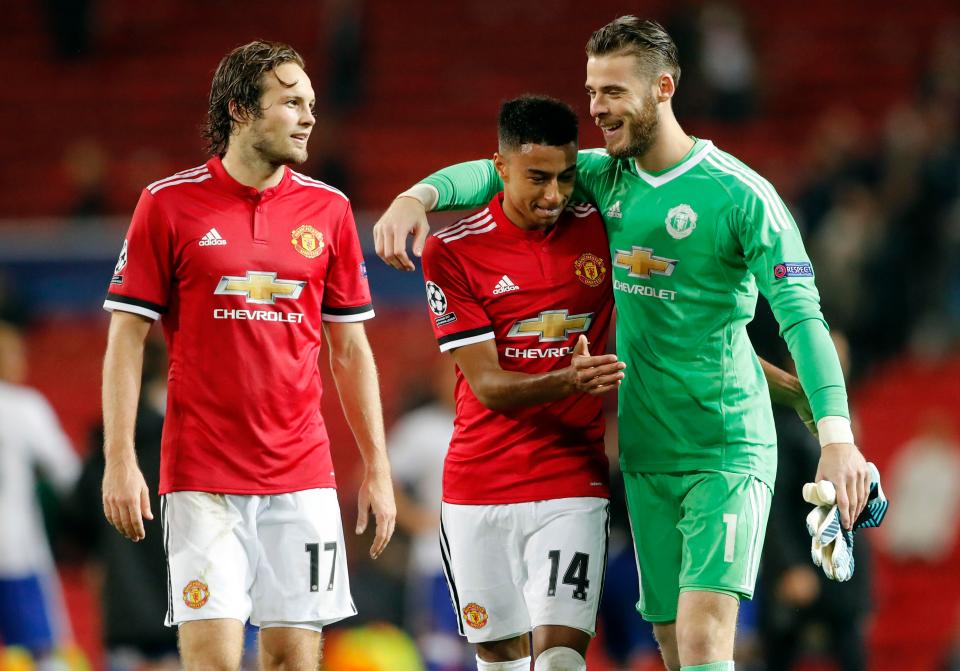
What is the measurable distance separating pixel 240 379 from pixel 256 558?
2.18ft

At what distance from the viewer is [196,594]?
5.38 meters

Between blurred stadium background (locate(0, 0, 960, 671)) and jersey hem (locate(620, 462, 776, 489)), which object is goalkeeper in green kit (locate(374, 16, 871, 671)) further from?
blurred stadium background (locate(0, 0, 960, 671))

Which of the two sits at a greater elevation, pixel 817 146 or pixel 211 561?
pixel 817 146

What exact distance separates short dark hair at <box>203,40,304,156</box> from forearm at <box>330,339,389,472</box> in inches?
36.7

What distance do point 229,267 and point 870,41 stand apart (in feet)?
60.5

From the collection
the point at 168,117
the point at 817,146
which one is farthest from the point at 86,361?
the point at 817,146

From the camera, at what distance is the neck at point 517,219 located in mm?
5898

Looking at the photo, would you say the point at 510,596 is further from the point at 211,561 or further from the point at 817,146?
the point at 817,146

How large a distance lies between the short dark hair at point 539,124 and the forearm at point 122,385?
1552 millimetres

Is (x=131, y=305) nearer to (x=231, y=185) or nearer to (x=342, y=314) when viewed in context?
(x=231, y=185)

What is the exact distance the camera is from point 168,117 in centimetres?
2219

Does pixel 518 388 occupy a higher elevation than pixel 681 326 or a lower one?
lower

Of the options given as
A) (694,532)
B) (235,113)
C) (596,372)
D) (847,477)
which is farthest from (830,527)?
(235,113)

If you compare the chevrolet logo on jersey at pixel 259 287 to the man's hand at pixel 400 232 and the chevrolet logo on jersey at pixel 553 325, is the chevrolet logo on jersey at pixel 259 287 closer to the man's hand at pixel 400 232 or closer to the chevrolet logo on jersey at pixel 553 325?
the man's hand at pixel 400 232
